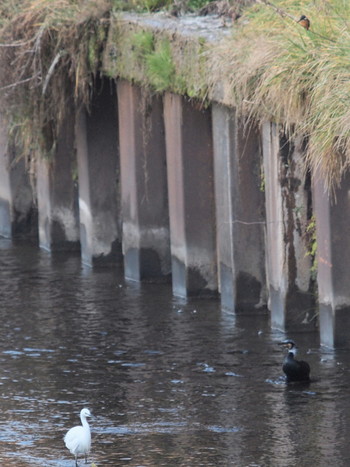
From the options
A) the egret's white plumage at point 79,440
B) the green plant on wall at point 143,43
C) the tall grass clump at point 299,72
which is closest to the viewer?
the egret's white plumage at point 79,440

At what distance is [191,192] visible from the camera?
19125 mm

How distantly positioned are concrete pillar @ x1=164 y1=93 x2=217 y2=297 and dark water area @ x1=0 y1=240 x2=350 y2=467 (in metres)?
0.38

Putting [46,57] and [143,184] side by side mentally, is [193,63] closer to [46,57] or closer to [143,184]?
[143,184]

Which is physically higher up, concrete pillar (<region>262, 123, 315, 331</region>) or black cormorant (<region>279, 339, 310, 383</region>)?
concrete pillar (<region>262, 123, 315, 331</region>)

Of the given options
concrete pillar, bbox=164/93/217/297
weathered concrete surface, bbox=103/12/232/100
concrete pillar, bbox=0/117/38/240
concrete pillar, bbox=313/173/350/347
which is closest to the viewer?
concrete pillar, bbox=313/173/350/347

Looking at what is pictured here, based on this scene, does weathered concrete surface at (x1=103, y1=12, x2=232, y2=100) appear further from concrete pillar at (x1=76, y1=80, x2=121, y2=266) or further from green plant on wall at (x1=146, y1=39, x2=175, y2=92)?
concrete pillar at (x1=76, y1=80, x2=121, y2=266)

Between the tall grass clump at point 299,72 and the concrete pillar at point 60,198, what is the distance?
609cm

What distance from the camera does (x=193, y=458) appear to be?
43.4 ft

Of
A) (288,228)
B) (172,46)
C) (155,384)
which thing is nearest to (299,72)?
(288,228)

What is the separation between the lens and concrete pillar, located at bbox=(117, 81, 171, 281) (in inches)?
Answer: 802

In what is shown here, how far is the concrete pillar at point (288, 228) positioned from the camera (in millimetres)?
16953

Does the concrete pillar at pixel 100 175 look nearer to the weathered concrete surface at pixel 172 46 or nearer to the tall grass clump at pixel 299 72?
the weathered concrete surface at pixel 172 46

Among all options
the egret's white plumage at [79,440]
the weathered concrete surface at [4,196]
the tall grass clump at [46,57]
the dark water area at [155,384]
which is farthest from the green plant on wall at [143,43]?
the egret's white plumage at [79,440]

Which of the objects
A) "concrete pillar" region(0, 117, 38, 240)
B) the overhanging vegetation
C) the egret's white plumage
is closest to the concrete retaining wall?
→ the overhanging vegetation
